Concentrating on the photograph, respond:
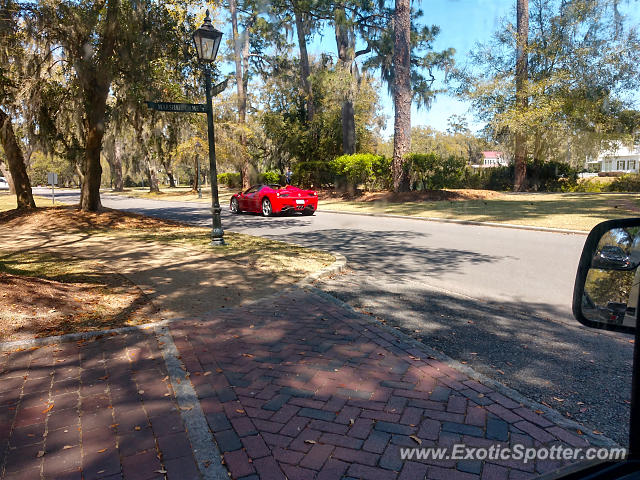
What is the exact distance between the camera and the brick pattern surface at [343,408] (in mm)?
2377

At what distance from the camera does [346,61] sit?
26.2m

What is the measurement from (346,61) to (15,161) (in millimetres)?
18485

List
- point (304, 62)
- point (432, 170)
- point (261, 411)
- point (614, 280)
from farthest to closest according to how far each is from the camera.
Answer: point (304, 62) < point (432, 170) < point (261, 411) < point (614, 280)

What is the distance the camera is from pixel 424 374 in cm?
344

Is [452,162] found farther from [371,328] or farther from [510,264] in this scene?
[371,328]

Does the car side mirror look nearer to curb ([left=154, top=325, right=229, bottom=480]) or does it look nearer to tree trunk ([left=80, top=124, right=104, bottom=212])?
curb ([left=154, top=325, right=229, bottom=480])

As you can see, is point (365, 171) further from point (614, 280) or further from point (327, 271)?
point (614, 280)

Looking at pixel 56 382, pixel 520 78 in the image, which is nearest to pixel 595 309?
pixel 56 382

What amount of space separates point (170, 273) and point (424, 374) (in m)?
4.94

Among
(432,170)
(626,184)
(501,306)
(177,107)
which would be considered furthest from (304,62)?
(501,306)

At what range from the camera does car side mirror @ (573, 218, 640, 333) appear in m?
1.30

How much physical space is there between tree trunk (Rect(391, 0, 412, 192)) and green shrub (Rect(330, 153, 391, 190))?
63.7 inches

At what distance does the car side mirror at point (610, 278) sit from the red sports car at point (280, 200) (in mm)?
15596

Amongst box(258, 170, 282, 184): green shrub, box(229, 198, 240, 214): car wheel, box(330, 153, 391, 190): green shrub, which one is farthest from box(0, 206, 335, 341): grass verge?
box(258, 170, 282, 184): green shrub
